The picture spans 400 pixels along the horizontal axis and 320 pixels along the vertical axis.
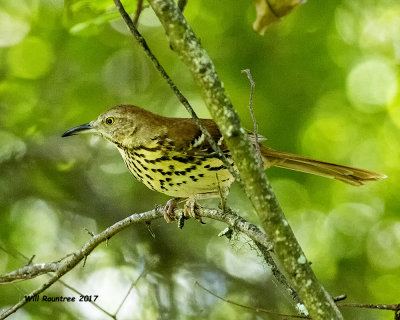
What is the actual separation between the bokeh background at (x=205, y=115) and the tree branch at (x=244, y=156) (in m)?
3.18

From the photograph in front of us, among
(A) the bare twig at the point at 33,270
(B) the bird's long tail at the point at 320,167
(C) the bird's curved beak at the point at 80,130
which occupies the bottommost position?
(A) the bare twig at the point at 33,270

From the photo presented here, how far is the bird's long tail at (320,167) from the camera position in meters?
4.30

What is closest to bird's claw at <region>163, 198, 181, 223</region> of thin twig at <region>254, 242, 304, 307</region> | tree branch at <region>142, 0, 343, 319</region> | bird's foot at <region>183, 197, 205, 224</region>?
bird's foot at <region>183, 197, 205, 224</region>

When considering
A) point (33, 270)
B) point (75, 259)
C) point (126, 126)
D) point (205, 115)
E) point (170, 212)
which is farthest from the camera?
point (205, 115)

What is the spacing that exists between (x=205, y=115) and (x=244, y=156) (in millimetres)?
4927

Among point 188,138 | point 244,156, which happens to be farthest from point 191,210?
point 244,156

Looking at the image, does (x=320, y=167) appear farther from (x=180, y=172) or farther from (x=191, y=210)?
(x=191, y=210)

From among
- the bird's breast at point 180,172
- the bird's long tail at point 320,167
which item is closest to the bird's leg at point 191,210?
the bird's breast at point 180,172

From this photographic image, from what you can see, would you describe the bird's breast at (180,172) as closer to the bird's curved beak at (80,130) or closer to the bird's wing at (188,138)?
the bird's wing at (188,138)

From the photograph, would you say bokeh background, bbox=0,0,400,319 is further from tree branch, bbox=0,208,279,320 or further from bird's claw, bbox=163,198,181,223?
tree branch, bbox=0,208,279,320

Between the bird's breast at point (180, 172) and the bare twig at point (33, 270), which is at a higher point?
the bird's breast at point (180, 172)

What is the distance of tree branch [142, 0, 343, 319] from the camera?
180 centimetres

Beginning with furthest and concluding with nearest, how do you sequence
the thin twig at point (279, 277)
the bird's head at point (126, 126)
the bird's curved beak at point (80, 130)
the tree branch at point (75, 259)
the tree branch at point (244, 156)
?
the bird's curved beak at point (80, 130), the bird's head at point (126, 126), the tree branch at point (75, 259), the thin twig at point (279, 277), the tree branch at point (244, 156)

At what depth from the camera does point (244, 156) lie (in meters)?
1.87
